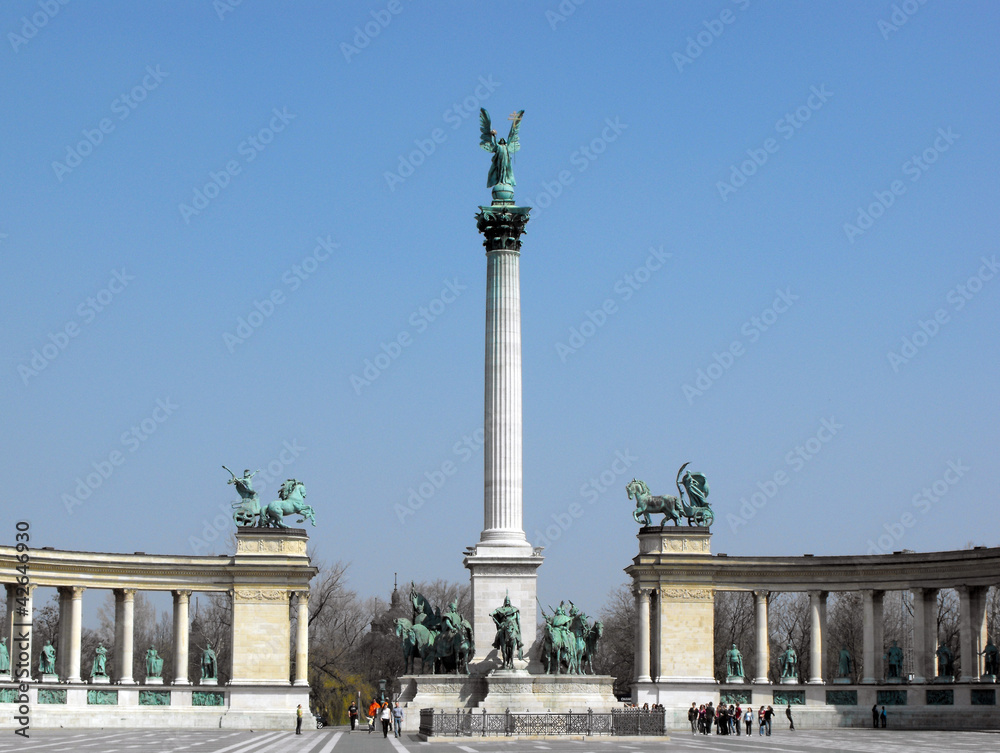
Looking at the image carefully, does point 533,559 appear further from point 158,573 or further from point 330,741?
point 158,573

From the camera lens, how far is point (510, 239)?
2648 inches

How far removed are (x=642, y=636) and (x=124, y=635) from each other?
91.9 feet

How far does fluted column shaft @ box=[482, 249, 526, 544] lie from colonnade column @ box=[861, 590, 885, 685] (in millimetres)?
25232

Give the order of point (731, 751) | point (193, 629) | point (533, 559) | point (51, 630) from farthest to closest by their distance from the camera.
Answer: point (193, 629), point (51, 630), point (533, 559), point (731, 751)

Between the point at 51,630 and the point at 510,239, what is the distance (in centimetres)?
6040

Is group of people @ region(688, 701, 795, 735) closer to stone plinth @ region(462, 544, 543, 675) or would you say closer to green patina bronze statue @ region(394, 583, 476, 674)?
stone plinth @ region(462, 544, 543, 675)

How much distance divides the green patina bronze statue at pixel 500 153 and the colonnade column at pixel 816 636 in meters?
30.3

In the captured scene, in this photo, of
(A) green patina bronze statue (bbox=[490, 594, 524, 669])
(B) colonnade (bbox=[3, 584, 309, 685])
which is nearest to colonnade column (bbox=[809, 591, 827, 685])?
(A) green patina bronze statue (bbox=[490, 594, 524, 669])

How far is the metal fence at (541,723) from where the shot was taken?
53.7 m

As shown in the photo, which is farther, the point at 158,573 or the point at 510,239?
the point at 158,573

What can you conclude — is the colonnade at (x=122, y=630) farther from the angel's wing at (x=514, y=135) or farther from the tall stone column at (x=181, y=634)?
the angel's wing at (x=514, y=135)

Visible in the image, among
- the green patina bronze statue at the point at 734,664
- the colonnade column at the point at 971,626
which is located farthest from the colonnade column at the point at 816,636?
the colonnade column at the point at 971,626

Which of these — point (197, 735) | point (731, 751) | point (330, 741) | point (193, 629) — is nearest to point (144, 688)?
point (197, 735)

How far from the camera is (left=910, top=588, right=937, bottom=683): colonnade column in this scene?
254ft
